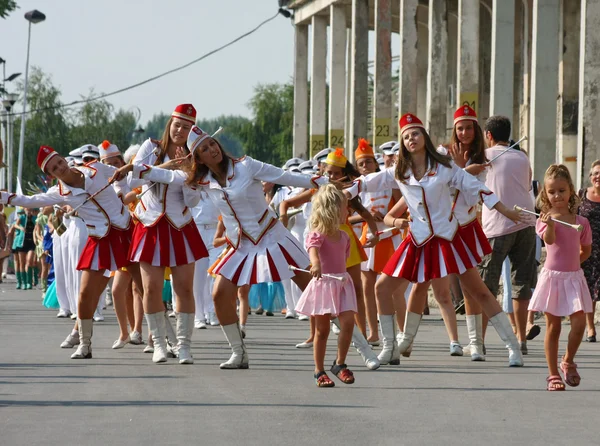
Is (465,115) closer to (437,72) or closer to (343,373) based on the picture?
(343,373)

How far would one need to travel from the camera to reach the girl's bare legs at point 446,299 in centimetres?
1309

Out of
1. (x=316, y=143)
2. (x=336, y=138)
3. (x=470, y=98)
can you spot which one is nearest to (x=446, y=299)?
(x=470, y=98)

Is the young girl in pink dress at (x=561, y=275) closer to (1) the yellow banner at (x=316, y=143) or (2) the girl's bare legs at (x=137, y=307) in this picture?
(2) the girl's bare legs at (x=137, y=307)

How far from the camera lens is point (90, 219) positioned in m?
13.3

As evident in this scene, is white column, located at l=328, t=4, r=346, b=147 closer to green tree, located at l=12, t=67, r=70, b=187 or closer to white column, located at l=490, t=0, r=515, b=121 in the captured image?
white column, located at l=490, t=0, r=515, b=121

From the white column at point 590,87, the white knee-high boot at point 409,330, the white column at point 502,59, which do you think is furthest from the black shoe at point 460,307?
the white knee-high boot at point 409,330

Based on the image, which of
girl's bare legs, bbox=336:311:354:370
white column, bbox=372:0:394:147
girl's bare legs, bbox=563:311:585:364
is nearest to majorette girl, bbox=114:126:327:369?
girl's bare legs, bbox=336:311:354:370

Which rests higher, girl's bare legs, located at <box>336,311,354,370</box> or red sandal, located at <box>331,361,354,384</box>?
girl's bare legs, located at <box>336,311,354,370</box>

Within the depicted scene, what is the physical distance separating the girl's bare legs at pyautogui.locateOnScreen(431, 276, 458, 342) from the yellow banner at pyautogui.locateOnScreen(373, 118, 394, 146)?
60.8ft

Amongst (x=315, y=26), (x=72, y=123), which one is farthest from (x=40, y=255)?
(x=72, y=123)

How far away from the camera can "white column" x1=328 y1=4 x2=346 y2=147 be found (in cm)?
3781

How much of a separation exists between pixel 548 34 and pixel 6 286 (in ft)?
52.8

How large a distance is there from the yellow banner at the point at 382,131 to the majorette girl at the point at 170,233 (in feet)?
64.3

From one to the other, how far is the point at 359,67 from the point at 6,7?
64.3 feet
